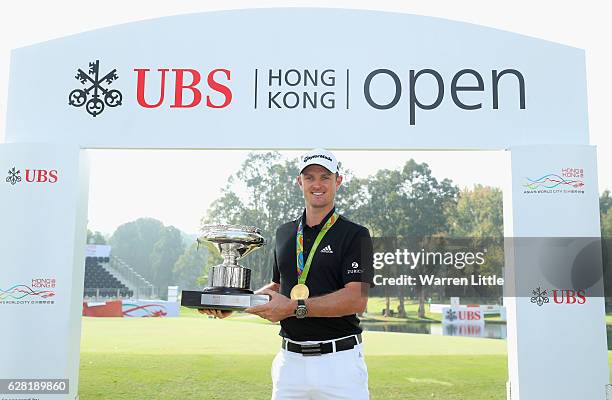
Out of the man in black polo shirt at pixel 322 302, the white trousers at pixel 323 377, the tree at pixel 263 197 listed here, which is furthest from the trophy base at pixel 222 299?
the tree at pixel 263 197

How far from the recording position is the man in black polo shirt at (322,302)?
271cm

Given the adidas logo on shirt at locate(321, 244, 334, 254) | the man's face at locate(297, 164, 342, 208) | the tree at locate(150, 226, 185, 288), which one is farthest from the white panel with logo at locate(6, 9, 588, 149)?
the tree at locate(150, 226, 185, 288)

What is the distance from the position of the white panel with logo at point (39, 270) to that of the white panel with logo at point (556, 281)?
4002mm

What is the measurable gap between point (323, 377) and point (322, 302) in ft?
1.34

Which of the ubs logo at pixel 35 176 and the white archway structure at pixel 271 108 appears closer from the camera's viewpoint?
the white archway structure at pixel 271 108

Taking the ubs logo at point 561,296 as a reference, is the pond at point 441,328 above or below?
below

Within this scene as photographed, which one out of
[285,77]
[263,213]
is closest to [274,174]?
[263,213]

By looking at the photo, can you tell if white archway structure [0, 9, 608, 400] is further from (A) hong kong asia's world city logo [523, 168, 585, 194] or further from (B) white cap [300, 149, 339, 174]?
(B) white cap [300, 149, 339, 174]

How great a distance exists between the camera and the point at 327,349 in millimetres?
2791

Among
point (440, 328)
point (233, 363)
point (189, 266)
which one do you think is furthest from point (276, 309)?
point (189, 266)

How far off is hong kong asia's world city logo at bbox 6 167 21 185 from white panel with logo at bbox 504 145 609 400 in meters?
4.53

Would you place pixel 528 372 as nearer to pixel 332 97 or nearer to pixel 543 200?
pixel 543 200

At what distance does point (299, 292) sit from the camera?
2795mm

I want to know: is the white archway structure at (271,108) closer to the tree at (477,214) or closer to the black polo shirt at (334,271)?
the black polo shirt at (334,271)
